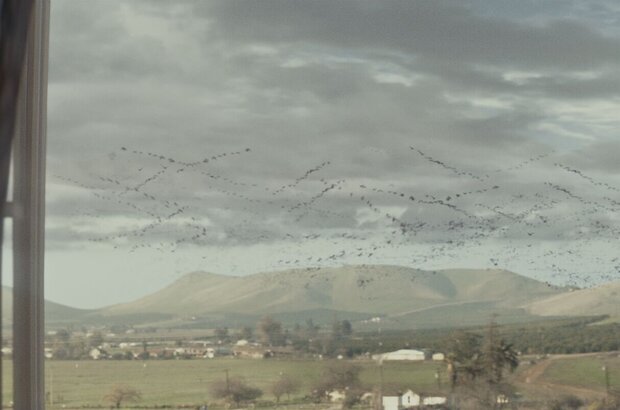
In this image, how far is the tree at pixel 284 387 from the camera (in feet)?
10.8

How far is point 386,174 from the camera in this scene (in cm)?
321

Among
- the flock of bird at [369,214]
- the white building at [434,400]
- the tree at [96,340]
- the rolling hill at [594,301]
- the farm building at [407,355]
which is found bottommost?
the white building at [434,400]

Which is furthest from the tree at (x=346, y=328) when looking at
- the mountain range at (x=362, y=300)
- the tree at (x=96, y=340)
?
the tree at (x=96, y=340)

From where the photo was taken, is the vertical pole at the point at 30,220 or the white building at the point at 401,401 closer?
the vertical pole at the point at 30,220

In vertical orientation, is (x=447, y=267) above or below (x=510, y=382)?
Answer: above

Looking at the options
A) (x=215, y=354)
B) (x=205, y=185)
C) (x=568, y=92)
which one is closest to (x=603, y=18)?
(x=568, y=92)

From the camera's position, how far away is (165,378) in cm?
332

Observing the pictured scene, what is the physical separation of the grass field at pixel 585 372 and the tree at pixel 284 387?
0.90 metres

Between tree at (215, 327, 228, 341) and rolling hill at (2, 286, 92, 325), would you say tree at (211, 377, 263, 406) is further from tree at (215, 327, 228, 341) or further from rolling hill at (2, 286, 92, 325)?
rolling hill at (2, 286, 92, 325)

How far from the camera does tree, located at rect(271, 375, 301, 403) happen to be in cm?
328

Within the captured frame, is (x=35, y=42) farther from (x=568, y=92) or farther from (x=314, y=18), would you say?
(x=568, y=92)

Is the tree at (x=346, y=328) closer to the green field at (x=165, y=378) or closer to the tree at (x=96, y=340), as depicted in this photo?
the green field at (x=165, y=378)

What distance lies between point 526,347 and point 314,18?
1.39 m

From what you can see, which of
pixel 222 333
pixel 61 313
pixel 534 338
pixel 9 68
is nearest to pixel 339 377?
pixel 222 333
